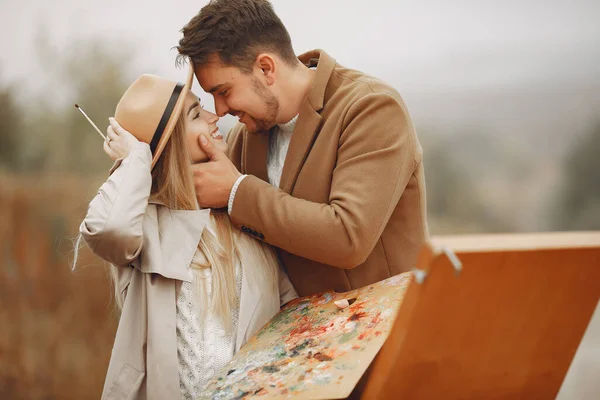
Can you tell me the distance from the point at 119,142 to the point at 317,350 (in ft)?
2.92

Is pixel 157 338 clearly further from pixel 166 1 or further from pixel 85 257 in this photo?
pixel 166 1

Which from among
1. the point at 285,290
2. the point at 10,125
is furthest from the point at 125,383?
the point at 10,125

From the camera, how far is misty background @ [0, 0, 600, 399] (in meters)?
3.32

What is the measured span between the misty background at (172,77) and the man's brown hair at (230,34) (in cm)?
121

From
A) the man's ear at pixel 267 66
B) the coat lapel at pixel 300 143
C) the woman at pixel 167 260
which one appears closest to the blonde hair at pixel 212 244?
the woman at pixel 167 260

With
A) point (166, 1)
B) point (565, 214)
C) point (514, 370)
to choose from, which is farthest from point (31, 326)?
point (565, 214)

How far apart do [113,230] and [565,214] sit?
2.65 metres

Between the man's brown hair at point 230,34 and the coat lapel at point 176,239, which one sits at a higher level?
the man's brown hair at point 230,34

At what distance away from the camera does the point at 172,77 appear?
336 centimetres

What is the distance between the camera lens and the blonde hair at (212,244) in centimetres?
192

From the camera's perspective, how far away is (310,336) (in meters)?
1.67

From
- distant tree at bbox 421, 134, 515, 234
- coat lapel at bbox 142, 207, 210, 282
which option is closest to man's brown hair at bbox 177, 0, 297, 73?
coat lapel at bbox 142, 207, 210, 282

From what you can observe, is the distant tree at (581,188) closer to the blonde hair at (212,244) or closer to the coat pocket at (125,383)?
the blonde hair at (212,244)

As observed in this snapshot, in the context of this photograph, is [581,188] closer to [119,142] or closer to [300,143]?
[300,143]
